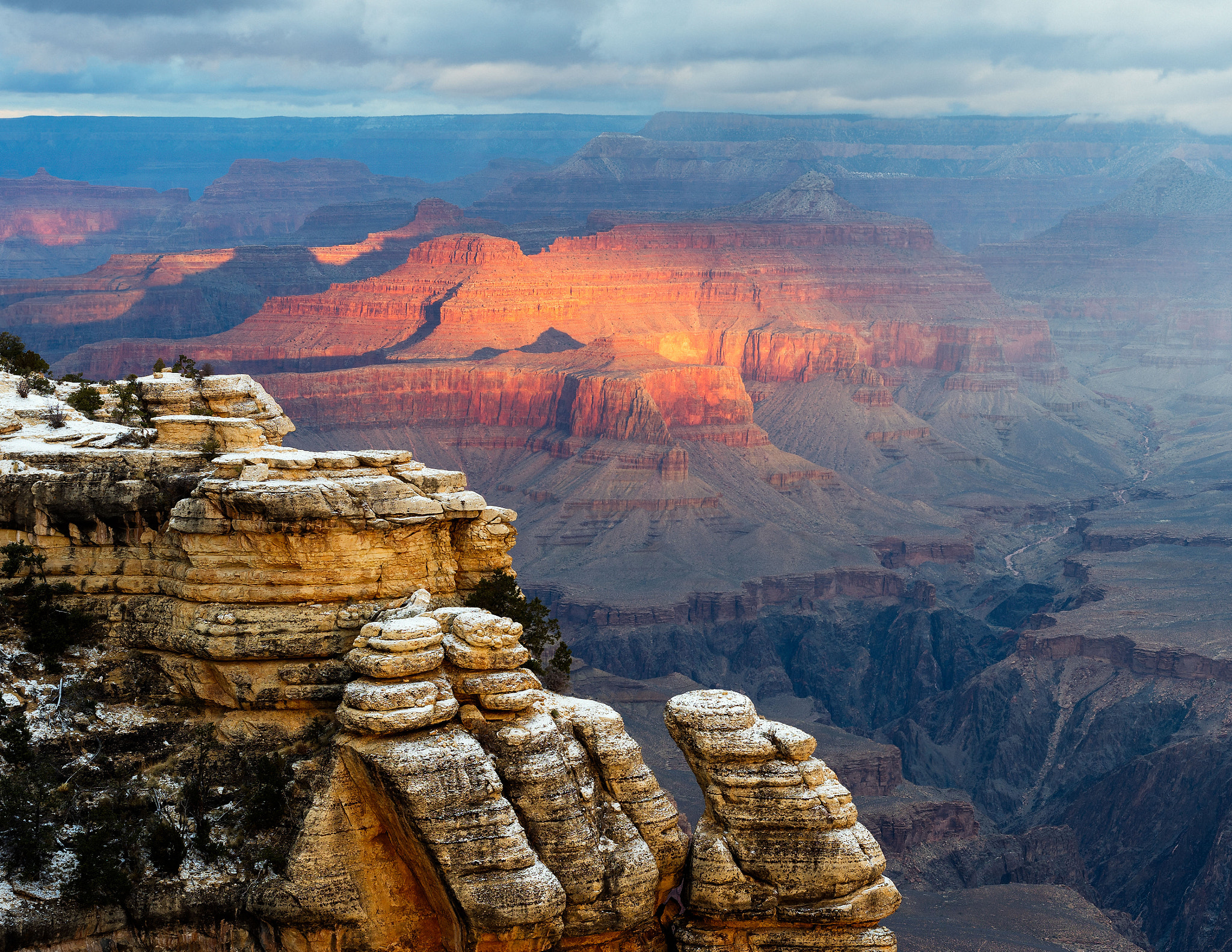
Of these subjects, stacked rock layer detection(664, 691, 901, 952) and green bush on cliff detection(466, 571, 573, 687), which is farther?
green bush on cliff detection(466, 571, 573, 687)

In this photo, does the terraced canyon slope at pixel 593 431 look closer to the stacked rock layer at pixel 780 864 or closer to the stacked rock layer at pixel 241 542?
the stacked rock layer at pixel 241 542

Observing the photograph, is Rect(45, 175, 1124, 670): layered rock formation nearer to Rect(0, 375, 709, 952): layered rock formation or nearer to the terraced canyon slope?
the terraced canyon slope

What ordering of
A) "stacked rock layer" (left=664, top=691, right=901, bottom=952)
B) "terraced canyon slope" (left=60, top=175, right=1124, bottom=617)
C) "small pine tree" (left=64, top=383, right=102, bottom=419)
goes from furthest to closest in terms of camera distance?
"terraced canyon slope" (left=60, top=175, right=1124, bottom=617) < "small pine tree" (left=64, top=383, right=102, bottom=419) < "stacked rock layer" (left=664, top=691, right=901, bottom=952)

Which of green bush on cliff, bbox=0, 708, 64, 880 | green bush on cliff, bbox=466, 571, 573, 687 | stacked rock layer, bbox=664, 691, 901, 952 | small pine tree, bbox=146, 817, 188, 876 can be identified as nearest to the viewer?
green bush on cliff, bbox=0, 708, 64, 880

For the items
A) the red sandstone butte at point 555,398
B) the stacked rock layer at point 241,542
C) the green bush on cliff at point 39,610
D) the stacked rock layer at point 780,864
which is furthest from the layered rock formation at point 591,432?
the stacked rock layer at point 780,864

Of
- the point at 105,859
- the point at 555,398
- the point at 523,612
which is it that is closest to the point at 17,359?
the point at 523,612

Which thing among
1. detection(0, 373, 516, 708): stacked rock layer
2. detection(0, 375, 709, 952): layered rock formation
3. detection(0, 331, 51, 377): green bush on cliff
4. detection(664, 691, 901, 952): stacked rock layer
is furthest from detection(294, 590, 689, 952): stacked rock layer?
detection(0, 331, 51, 377): green bush on cliff

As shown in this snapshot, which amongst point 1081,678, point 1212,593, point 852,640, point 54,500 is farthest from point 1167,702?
point 54,500

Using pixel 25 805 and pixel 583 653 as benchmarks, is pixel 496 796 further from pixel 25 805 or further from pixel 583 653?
pixel 583 653
